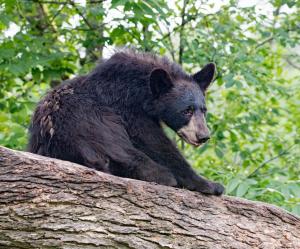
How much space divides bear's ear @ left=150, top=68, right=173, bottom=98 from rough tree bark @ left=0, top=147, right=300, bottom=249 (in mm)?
1297

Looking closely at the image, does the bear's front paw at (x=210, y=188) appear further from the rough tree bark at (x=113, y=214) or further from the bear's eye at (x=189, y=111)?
the bear's eye at (x=189, y=111)

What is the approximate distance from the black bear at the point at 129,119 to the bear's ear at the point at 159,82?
0.04 feet

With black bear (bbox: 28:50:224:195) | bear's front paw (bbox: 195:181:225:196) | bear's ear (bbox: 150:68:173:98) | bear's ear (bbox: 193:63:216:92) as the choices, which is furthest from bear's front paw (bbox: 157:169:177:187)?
bear's ear (bbox: 193:63:216:92)

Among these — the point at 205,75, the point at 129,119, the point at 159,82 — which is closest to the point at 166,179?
the point at 129,119

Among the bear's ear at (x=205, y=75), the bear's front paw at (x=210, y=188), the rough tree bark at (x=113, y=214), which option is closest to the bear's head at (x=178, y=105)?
the bear's ear at (x=205, y=75)

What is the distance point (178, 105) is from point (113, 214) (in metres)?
1.87

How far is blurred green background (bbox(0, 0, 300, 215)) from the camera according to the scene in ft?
25.5

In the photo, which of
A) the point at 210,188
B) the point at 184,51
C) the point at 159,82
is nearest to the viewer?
the point at 210,188

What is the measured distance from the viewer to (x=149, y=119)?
20.2 ft

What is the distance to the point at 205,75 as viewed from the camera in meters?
6.70

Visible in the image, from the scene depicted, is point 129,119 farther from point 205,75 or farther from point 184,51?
point 184,51

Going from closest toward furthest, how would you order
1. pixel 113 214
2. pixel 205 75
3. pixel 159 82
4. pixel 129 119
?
pixel 113 214 → pixel 129 119 → pixel 159 82 → pixel 205 75

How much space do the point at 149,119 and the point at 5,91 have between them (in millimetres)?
3834

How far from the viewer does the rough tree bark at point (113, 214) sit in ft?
14.4
